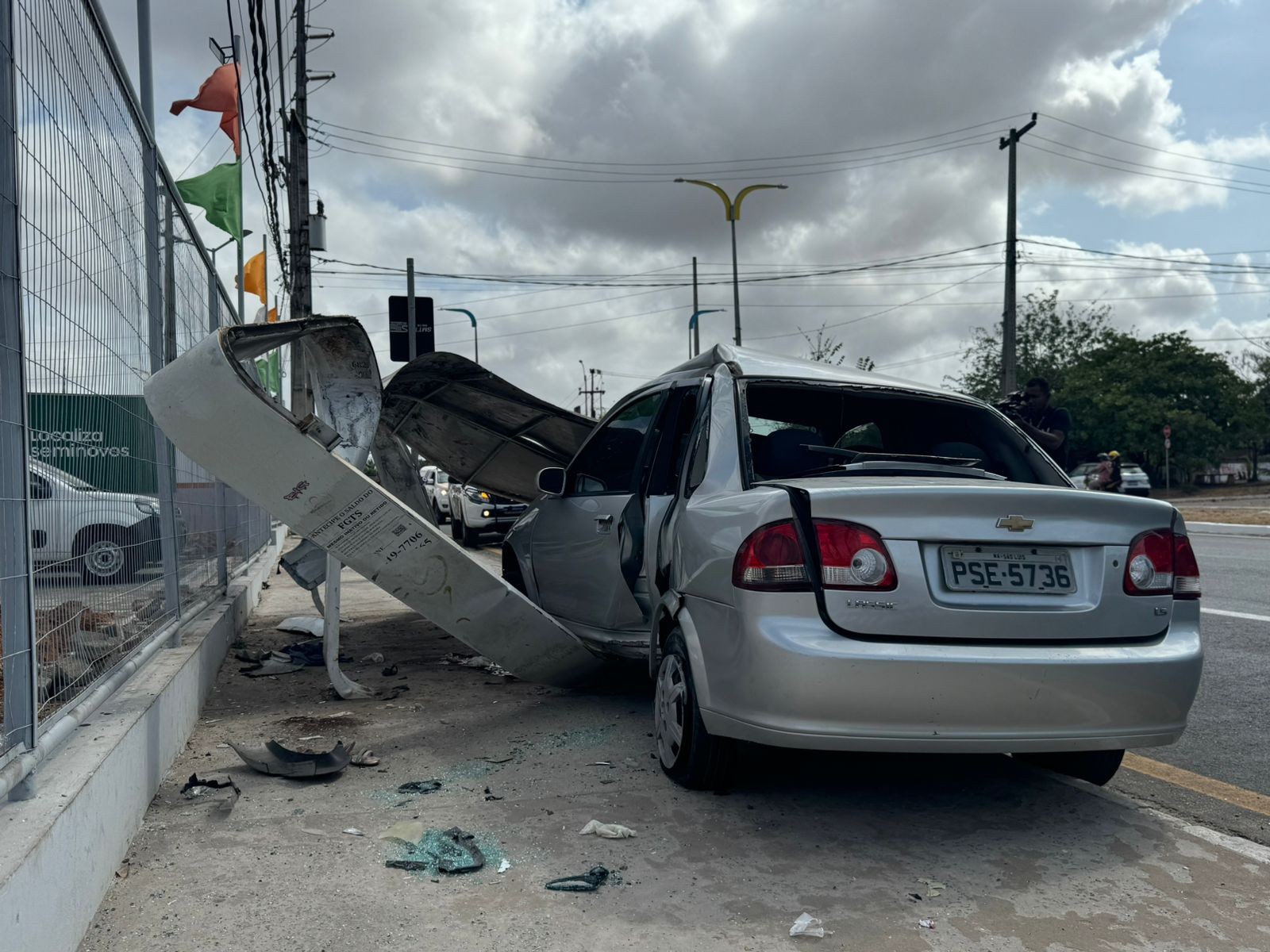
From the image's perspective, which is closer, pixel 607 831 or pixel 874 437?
pixel 607 831

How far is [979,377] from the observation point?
57469mm

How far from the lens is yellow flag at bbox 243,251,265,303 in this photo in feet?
78.3

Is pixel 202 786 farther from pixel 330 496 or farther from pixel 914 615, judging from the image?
pixel 914 615

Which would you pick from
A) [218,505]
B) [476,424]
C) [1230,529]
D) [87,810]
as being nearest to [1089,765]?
[87,810]

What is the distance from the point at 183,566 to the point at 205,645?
45cm

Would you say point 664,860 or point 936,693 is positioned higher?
point 936,693

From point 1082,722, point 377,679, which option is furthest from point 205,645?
point 1082,722

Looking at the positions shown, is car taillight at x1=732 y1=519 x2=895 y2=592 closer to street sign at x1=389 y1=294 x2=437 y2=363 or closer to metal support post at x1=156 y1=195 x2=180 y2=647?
metal support post at x1=156 y1=195 x2=180 y2=647

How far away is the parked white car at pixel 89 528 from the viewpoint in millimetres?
2938

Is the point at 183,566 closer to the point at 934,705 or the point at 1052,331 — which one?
the point at 934,705

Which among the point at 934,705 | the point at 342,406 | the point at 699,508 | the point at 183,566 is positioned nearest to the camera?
the point at 934,705

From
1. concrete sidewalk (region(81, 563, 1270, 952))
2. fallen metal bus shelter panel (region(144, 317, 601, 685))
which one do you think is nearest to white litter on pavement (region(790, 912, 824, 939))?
concrete sidewalk (region(81, 563, 1270, 952))

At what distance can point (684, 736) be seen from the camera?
405cm

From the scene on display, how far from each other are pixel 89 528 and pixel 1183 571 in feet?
12.0
